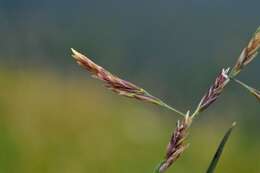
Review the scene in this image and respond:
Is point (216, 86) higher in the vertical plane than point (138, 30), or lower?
higher

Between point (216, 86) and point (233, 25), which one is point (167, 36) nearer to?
point (233, 25)

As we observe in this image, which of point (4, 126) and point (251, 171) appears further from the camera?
point (4, 126)

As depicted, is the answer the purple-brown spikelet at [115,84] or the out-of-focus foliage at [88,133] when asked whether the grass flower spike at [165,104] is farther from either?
the out-of-focus foliage at [88,133]

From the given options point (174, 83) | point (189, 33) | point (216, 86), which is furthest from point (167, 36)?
point (216, 86)

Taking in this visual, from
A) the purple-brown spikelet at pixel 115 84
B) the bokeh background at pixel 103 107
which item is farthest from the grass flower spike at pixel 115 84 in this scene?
the bokeh background at pixel 103 107

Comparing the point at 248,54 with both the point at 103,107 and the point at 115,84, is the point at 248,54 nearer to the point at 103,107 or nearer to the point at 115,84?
the point at 115,84

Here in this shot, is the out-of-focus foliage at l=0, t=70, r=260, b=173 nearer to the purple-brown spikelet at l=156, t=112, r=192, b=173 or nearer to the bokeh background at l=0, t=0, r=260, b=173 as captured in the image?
the bokeh background at l=0, t=0, r=260, b=173

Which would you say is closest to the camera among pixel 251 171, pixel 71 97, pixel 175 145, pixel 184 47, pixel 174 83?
pixel 175 145
